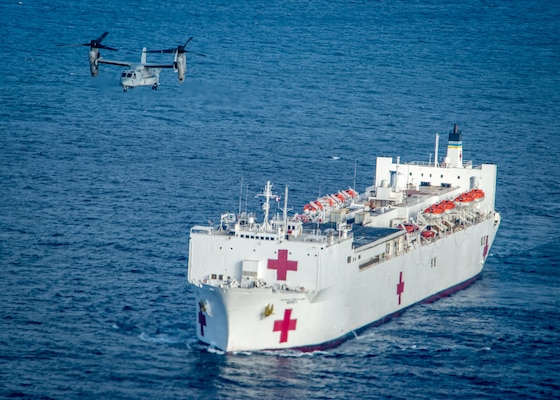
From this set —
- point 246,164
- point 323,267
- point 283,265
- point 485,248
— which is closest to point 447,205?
point 485,248

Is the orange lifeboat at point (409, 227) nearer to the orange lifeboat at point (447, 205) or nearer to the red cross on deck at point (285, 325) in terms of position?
the orange lifeboat at point (447, 205)

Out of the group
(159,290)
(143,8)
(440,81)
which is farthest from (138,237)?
(143,8)

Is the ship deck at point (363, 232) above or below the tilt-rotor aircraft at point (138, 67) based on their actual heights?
below

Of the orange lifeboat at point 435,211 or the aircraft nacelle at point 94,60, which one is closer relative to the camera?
the aircraft nacelle at point 94,60

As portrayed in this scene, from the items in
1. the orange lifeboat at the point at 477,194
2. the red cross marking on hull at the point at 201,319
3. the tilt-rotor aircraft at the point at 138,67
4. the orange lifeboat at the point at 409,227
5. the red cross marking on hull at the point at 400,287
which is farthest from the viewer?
the orange lifeboat at the point at 477,194

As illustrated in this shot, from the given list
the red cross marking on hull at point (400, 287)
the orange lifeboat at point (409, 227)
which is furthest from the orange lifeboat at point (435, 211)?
the red cross marking on hull at point (400, 287)

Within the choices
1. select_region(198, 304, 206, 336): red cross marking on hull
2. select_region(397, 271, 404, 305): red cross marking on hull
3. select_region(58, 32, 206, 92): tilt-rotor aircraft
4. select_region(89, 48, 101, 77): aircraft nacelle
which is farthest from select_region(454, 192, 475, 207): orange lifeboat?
select_region(198, 304, 206, 336): red cross marking on hull

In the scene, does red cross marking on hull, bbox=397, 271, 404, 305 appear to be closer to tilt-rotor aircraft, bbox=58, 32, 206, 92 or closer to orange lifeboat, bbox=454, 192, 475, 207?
orange lifeboat, bbox=454, 192, 475, 207
